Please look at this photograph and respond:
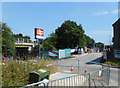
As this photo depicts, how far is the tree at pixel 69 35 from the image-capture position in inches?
1389

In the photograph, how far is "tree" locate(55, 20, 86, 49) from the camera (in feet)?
116

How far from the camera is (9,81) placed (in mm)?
5684

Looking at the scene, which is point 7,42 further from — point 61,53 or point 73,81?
point 73,81

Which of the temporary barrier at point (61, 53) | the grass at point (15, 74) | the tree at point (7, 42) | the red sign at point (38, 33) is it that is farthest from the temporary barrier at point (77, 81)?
the temporary barrier at point (61, 53)

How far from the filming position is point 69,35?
35406 mm

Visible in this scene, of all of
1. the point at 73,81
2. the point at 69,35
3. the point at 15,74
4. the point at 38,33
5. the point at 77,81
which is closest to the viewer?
the point at 73,81

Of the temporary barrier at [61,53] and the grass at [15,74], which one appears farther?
the temporary barrier at [61,53]

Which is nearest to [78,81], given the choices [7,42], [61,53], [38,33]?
[38,33]

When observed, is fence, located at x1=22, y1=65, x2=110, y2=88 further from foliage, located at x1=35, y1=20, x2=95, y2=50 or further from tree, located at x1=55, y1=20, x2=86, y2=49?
tree, located at x1=55, y1=20, x2=86, y2=49

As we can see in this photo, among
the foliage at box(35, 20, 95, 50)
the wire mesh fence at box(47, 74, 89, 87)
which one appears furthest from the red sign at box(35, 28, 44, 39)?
the foliage at box(35, 20, 95, 50)

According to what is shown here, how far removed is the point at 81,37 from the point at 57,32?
7966 millimetres

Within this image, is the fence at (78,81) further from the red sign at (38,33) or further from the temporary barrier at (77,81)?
the red sign at (38,33)

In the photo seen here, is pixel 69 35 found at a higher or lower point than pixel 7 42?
higher

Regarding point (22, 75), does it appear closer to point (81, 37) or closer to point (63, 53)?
point (63, 53)
